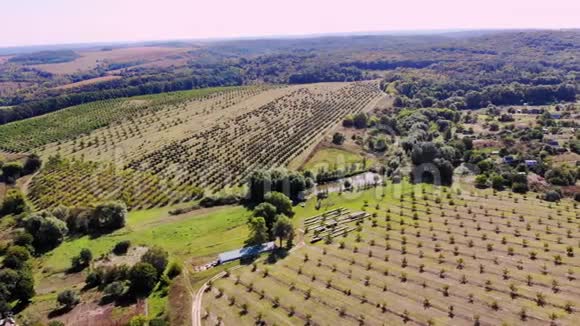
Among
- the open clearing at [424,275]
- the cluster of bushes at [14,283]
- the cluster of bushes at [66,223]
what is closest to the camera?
the open clearing at [424,275]

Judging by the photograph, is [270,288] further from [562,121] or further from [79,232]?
[562,121]

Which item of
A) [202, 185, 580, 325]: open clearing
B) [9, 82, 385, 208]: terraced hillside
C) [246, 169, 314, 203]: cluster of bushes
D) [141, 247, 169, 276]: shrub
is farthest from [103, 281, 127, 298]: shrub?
[246, 169, 314, 203]: cluster of bushes

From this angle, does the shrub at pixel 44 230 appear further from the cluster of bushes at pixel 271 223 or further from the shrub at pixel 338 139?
the shrub at pixel 338 139

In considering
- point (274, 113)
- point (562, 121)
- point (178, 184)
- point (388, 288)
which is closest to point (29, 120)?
point (274, 113)

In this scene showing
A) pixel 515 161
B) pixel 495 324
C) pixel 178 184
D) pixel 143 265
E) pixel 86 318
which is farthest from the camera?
pixel 515 161

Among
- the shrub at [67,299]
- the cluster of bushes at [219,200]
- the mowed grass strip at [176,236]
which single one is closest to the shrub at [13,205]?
the mowed grass strip at [176,236]

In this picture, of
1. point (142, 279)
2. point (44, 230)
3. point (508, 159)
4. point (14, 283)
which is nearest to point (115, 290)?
point (142, 279)
